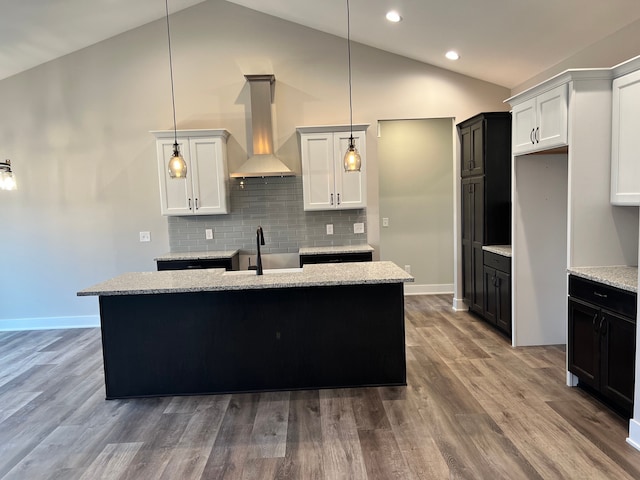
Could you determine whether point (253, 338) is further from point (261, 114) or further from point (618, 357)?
point (261, 114)

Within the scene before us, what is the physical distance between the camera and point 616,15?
3.04 m

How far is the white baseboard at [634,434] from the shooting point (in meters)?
2.27

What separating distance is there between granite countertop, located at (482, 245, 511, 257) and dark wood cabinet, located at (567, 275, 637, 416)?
0.98 m

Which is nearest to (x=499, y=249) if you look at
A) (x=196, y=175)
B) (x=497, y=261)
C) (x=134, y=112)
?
(x=497, y=261)

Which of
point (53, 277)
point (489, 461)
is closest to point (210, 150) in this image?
point (53, 277)

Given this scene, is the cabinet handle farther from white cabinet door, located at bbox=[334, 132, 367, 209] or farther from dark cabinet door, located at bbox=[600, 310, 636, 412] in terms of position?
white cabinet door, located at bbox=[334, 132, 367, 209]

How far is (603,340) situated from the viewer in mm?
2639

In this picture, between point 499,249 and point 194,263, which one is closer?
point 499,249

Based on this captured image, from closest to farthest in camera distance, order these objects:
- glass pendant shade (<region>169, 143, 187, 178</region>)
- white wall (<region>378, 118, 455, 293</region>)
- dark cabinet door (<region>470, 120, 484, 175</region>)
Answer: glass pendant shade (<region>169, 143, 187, 178</region>) → dark cabinet door (<region>470, 120, 484, 175</region>) → white wall (<region>378, 118, 455, 293</region>)

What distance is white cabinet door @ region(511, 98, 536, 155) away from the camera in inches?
132

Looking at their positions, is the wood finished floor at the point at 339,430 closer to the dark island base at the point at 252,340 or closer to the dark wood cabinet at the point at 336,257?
the dark island base at the point at 252,340

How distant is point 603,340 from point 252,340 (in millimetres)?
2427

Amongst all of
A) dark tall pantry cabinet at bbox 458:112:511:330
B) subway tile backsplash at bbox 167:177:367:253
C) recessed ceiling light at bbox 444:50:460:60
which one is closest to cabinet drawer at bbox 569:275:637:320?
dark tall pantry cabinet at bbox 458:112:511:330

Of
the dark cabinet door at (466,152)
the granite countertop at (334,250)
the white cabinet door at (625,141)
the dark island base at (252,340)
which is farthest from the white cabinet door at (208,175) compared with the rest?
the white cabinet door at (625,141)
